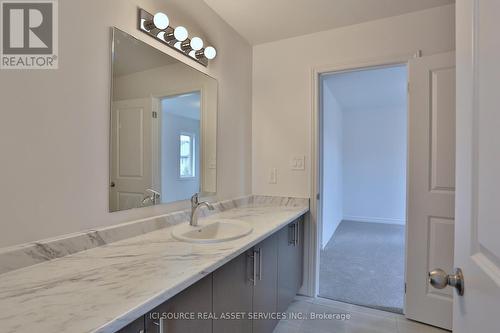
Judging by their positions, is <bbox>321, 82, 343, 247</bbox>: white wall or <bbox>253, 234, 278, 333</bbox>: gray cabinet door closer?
<bbox>253, 234, 278, 333</bbox>: gray cabinet door

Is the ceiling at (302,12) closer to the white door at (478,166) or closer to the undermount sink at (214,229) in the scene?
the white door at (478,166)

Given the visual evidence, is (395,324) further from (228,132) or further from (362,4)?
(362,4)

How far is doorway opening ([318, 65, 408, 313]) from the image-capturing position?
247 centimetres

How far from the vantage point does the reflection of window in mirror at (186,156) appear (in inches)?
67.2

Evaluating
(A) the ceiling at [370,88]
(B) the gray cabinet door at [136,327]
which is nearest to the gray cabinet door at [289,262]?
(B) the gray cabinet door at [136,327]

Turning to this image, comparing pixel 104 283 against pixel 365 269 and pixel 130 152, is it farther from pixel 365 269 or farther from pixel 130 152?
pixel 365 269

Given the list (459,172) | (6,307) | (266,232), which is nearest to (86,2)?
(6,307)

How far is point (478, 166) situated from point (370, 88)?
378cm

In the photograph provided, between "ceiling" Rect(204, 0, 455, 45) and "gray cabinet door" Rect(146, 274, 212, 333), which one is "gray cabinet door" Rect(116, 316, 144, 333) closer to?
"gray cabinet door" Rect(146, 274, 212, 333)

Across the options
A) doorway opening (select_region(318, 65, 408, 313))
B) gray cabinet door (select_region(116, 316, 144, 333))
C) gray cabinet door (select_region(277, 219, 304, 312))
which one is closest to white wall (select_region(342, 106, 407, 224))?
doorway opening (select_region(318, 65, 408, 313))

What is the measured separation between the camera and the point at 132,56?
1.35 metres

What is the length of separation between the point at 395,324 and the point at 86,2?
2655mm

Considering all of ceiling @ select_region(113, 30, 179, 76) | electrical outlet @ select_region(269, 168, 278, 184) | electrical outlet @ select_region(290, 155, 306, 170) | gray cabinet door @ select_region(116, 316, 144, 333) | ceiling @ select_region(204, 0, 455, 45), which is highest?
ceiling @ select_region(204, 0, 455, 45)

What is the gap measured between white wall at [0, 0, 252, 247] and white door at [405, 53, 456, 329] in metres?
1.79
